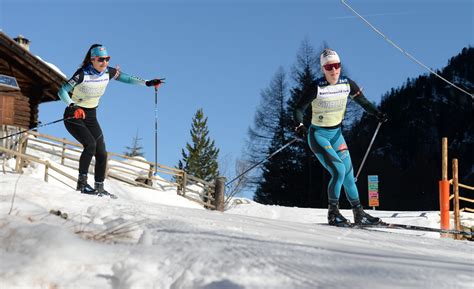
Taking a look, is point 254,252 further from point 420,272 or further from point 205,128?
point 205,128

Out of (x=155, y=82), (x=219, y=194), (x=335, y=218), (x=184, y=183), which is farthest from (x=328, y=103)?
(x=184, y=183)

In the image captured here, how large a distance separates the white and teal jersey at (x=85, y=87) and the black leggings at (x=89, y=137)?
12cm

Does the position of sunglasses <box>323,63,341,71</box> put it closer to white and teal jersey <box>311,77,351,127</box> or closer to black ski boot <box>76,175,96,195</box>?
white and teal jersey <box>311,77,351,127</box>

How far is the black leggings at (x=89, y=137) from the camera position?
6.16m

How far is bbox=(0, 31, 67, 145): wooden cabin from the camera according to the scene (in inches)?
711

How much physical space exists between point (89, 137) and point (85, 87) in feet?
2.14

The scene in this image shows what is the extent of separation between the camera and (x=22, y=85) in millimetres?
19719

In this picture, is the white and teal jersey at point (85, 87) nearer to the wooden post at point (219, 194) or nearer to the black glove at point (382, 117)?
the black glove at point (382, 117)

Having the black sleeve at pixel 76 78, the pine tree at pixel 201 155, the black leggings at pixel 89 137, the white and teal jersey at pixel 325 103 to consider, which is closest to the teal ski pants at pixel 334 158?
the white and teal jersey at pixel 325 103

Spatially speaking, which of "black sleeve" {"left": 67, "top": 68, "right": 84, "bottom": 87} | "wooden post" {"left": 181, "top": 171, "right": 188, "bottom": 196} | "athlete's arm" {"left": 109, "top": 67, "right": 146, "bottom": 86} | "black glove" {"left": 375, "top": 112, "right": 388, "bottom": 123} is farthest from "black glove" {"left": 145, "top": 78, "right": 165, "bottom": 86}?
"wooden post" {"left": 181, "top": 171, "right": 188, "bottom": 196}

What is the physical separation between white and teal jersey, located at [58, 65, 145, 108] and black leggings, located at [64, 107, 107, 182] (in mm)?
118

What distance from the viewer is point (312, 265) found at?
241 cm

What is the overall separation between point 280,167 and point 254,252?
30.6 metres

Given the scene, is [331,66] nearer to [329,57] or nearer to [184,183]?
[329,57]
